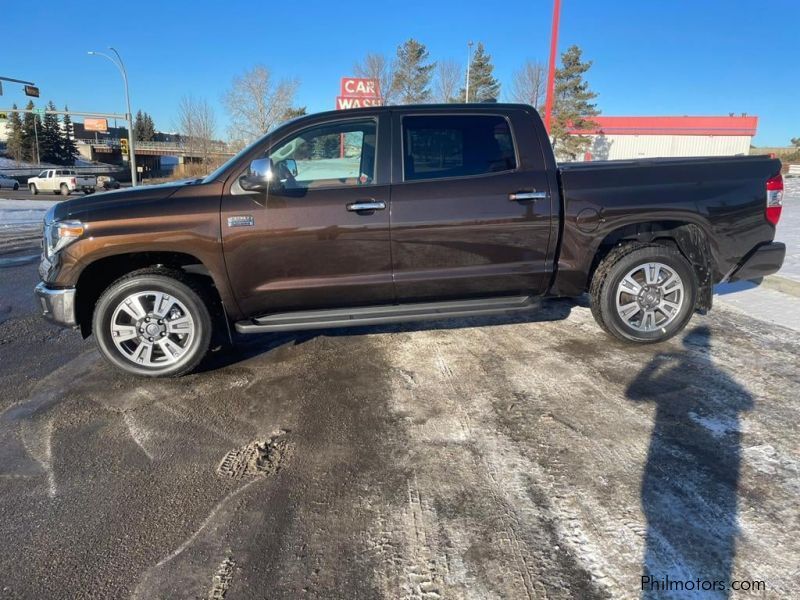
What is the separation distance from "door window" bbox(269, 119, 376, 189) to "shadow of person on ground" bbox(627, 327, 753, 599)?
2.58 meters

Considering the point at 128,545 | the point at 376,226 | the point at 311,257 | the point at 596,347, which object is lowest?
the point at 128,545

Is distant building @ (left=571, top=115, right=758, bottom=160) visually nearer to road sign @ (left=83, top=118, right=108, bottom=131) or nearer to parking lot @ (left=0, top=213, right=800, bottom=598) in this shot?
parking lot @ (left=0, top=213, right=800, bottom=598)

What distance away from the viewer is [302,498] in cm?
246

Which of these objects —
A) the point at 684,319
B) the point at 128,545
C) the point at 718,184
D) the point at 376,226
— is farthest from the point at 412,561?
the point at 718,184

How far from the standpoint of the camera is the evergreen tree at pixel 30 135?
2958 inches

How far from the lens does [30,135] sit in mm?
A: 76000

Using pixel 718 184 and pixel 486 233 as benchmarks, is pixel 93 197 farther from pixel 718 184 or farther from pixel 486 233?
pixel 718 184

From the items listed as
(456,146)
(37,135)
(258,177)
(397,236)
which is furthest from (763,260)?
(37,135)

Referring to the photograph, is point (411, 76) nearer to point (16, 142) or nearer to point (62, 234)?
point (62, 234)

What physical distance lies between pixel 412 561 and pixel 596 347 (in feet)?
Result: 9.55

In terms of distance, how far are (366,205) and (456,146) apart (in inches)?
36.5

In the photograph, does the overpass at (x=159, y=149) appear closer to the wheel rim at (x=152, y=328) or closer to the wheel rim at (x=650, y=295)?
the wheel rim at (x=152, y=328)

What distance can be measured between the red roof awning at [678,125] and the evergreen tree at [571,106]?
1329 millimetres

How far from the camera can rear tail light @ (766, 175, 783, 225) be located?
4270 mm
